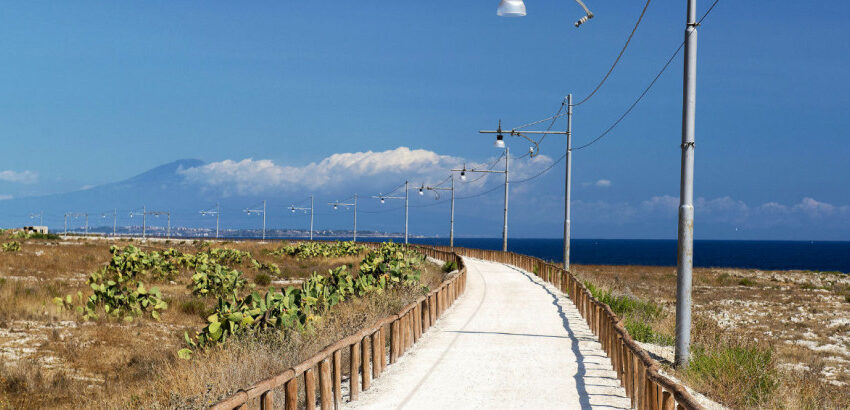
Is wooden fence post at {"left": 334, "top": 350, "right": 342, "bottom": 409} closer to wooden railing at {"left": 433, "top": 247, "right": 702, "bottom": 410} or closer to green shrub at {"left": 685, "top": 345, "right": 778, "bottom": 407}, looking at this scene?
wooden railing at {"left": 433, "top": 247, "right": 702, "bottom": 410}

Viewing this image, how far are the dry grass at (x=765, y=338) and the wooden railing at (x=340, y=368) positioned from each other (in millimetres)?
4960

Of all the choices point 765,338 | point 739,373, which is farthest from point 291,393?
point 765,338

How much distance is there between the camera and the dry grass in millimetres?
11898

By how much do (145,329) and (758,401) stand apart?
16147mm

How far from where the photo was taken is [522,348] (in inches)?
621

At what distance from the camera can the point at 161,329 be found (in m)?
22.0

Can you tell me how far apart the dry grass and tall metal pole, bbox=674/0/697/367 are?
91 centimetres

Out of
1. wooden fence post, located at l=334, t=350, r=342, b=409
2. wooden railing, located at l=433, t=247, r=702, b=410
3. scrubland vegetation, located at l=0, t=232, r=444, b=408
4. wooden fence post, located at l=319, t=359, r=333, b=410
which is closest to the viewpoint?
wooden railing, located at l=433, t=247, r=702, b=410

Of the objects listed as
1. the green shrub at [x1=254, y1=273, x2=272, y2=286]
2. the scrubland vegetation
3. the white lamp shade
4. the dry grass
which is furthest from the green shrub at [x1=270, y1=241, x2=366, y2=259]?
the white lamp shade

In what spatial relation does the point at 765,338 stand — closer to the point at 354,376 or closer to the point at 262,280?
the point at 354,376

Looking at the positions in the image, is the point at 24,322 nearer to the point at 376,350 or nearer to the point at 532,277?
the point at 376,350

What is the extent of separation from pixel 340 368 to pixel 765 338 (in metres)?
21.6

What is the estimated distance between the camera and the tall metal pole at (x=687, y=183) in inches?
525

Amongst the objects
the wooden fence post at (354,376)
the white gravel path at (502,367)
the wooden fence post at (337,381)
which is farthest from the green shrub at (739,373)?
the wooden fence post at (337,381)
